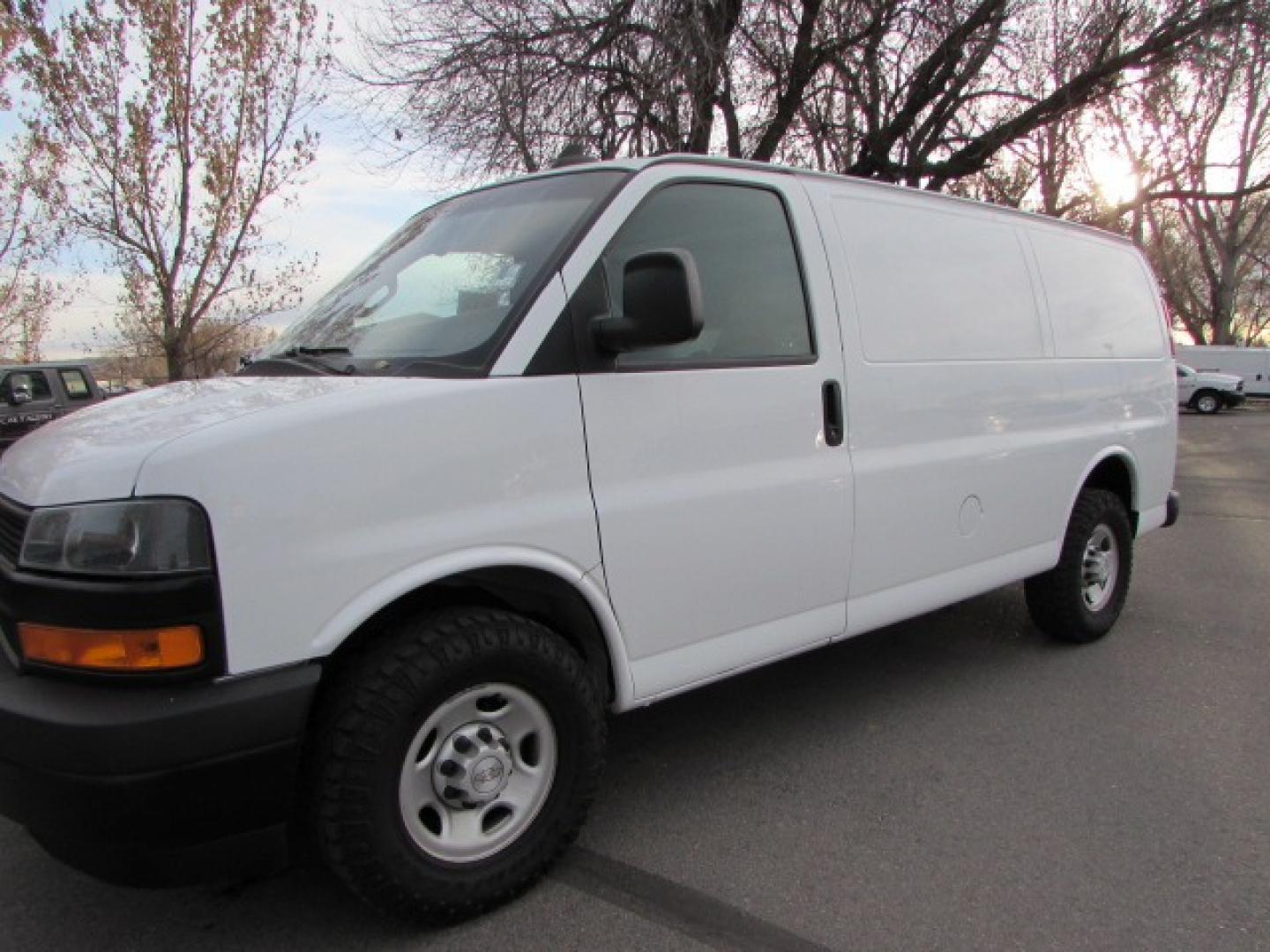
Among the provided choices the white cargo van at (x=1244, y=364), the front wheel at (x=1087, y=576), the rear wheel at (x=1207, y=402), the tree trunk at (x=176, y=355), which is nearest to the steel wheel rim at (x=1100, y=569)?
the front wheel at (x=1087, y=576)

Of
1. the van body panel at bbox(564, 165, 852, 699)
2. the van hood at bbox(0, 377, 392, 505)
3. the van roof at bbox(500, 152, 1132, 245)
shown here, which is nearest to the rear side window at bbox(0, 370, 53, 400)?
the van hood at bbox(0, 377, 392, 505)

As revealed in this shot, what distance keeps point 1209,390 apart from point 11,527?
34155 millimetres

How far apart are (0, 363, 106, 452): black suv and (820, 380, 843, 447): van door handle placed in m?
11.1

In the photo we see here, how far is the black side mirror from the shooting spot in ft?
8.10

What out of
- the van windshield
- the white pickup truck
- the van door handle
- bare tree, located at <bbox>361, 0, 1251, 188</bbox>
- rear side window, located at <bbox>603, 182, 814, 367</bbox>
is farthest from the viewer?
the white pickup truck

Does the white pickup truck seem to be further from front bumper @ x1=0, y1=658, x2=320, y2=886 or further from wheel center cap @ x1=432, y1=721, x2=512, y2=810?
front bumper @ x1=0, y1=658, x2=320, y2=886

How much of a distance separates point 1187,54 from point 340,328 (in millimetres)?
12226

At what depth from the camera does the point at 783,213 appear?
10.5 ft

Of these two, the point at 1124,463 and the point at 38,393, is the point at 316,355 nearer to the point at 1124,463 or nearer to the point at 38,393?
the point at 1124,463

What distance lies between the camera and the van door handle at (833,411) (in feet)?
10.4

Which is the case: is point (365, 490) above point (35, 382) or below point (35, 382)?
below

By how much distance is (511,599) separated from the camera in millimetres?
2551

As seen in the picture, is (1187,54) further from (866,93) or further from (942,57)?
(866,93)

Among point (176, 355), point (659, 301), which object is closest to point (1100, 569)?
point (659, 301)
